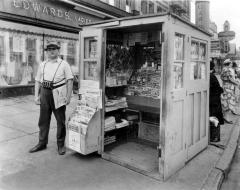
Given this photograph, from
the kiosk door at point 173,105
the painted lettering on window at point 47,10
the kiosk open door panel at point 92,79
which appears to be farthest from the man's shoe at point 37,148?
the painted lettering on window at point 47,10

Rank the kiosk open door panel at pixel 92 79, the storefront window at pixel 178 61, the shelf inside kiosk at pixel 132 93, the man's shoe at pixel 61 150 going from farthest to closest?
1. the shelf inside kiosk at pixel 132 93
2. the man's shoe at pixel 61 150
3. the kiosk open door panel at pixel 92 79
4. the storefront window at pixel 178 61

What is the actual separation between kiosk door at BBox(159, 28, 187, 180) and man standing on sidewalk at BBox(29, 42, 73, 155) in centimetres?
181

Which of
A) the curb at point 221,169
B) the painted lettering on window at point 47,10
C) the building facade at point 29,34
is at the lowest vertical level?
the curb at point 221,169

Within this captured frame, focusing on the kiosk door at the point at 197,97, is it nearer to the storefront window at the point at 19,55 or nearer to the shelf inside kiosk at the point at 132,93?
the shelf inside kiosk at the point at 132,93

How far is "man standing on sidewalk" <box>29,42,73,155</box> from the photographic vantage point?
459 centimetres

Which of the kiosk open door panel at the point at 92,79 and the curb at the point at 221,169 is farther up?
the kiosk open door panel at the point at 92,79

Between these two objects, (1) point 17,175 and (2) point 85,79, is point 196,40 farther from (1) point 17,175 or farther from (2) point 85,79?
(1) point 17,175

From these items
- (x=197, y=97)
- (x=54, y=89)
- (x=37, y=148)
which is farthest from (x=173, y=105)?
(x=37, y=148)

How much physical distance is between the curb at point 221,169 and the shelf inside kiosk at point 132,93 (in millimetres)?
1071

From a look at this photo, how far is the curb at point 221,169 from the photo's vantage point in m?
3.83

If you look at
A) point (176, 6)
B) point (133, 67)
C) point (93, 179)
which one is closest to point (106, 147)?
point (93, 179)

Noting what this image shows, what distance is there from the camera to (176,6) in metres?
22.2

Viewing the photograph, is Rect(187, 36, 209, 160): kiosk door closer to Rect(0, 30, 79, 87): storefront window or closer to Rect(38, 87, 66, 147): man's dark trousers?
Rect(38, 87, 66, 147): man's dark trousers

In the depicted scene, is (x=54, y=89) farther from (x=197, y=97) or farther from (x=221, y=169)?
(x=221, y=169)
